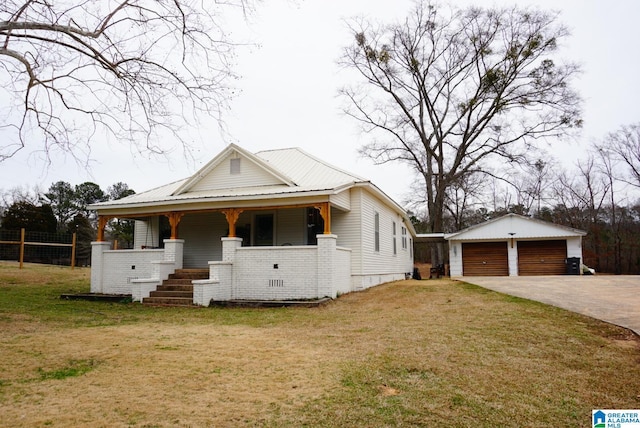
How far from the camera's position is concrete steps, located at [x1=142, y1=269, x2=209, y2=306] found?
12.9 metres

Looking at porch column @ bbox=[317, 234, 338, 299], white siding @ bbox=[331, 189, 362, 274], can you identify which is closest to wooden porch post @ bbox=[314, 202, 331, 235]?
porch column @ bbox=[317, 234, 338, 299]

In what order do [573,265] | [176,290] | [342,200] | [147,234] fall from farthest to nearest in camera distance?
[573,265] < [147,234] < [342,200] < [176,290]

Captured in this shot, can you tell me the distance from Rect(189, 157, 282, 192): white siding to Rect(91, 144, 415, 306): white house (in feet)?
0.12

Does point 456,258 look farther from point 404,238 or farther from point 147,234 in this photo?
point 147,234

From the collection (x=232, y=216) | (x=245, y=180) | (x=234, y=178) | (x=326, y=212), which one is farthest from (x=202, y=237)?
(x=326, y=212)

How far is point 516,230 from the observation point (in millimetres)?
23625

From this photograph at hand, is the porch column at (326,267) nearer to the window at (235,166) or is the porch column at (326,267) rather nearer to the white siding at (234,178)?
the white siding at (234,178)

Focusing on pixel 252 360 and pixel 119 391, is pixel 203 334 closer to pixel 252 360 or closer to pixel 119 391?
pixel 252 360

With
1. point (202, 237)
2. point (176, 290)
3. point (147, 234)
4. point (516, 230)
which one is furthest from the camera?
point (516, 230)

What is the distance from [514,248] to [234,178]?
16.0 m

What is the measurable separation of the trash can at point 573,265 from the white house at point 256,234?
10.2 metres

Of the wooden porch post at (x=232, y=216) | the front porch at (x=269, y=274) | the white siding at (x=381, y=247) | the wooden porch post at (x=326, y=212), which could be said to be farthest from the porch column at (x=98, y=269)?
the white siding at (x=381, y=247)

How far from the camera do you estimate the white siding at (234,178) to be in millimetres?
15414

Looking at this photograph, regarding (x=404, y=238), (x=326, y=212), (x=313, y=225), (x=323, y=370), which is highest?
(x=326, y=212)
